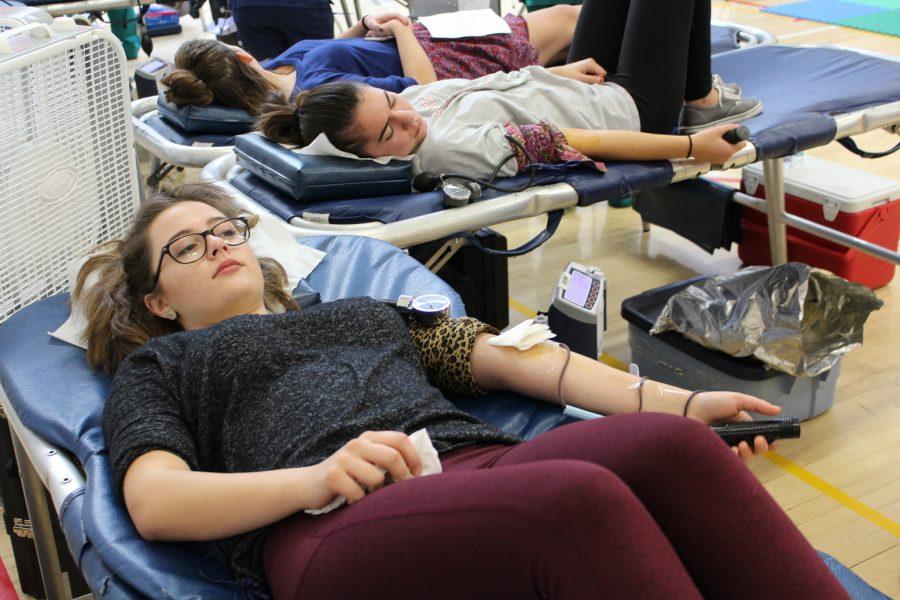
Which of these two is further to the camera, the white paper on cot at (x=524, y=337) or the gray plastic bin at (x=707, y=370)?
the gray plastic bin at (x=707, y=370)

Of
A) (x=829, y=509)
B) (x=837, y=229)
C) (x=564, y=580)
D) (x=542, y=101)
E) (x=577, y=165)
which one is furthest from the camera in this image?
(x=837, y=229)

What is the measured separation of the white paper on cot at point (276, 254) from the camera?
163 cm

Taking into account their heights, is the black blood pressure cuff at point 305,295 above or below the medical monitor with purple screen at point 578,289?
above

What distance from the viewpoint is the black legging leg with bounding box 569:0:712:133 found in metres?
2.53

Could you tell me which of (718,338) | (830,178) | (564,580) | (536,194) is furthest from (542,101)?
(564,580)

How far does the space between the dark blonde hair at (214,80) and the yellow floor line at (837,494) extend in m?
1.83

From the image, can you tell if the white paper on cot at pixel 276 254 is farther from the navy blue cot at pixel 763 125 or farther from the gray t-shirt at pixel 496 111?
the gray t-shirt at pixel 496 111

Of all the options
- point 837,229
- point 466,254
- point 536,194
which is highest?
point 536,194

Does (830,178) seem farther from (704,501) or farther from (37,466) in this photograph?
(37,466)

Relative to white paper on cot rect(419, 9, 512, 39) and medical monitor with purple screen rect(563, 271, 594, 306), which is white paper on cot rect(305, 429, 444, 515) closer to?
medical monitor with purple screen rect(563, 271, 594, 306)

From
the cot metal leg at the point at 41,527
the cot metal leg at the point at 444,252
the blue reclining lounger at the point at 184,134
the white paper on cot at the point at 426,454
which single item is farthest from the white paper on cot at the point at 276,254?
the blue reclining lounger at the point at 184,134

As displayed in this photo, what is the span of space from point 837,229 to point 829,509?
114cm

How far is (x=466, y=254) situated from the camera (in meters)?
2.31

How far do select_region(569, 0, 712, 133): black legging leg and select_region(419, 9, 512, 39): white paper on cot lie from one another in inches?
14.4
